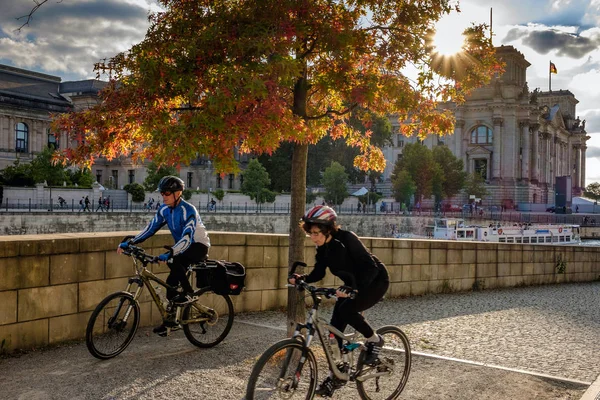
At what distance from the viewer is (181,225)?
6977 millimetres

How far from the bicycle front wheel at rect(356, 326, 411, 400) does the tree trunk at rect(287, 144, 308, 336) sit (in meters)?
1.69

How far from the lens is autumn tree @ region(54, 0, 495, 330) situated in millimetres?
6797

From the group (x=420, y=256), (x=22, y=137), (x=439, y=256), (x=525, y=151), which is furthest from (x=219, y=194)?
(x=525, y=151)

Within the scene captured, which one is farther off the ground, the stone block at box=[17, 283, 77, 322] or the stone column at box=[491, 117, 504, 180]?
the stone column at box=[491, 117, 504, 180]

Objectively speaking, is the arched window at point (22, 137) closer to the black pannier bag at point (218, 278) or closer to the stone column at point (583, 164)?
the black pannier bag at point (218, 278)

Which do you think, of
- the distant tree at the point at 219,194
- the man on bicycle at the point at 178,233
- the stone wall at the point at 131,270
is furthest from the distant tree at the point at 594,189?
the man on bicycle at the point at 178,233

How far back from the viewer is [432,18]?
818 centimetres

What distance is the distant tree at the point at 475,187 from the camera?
312 feet

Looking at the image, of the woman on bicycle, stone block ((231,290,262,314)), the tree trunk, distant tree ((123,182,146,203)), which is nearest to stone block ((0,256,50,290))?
the tree trunk

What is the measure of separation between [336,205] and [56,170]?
33.7 meters

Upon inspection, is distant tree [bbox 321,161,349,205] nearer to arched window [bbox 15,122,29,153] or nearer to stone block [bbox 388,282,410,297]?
arched window [bbox 15,122,29,153]

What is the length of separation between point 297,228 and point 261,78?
2067mm

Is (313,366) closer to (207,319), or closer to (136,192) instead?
(207,319)

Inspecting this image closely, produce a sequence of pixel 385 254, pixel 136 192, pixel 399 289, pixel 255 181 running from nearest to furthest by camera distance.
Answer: pixel 385 254, pixel 399 289, pixel 136 192, pixel 255 181
